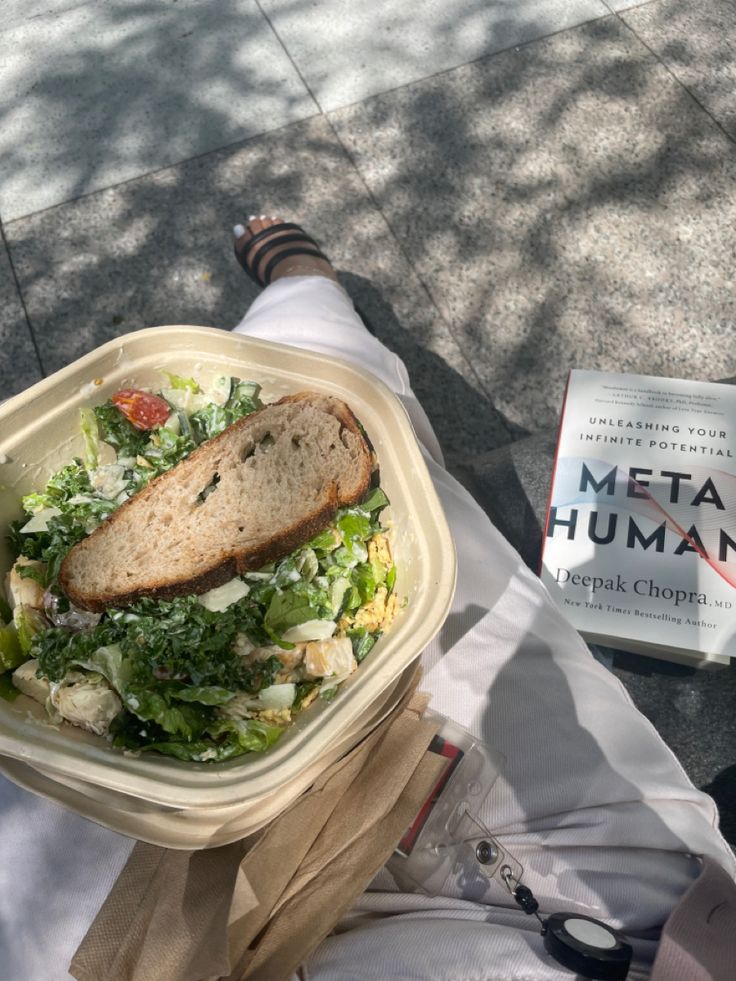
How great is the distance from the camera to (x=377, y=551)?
1082mm

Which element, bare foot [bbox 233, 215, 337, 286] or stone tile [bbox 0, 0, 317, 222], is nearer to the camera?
bare foot [bbox 233, 215, 337, 286]

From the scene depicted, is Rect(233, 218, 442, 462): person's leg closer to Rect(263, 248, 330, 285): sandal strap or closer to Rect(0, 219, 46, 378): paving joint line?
Rect(263, 248, 330, 285): sandal strap

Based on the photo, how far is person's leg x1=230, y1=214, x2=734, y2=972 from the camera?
1.21 meters

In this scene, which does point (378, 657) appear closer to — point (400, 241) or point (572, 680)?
point (572, 680)

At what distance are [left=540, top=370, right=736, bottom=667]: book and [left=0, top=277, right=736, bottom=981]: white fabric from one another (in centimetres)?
22

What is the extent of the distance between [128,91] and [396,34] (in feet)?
3.23

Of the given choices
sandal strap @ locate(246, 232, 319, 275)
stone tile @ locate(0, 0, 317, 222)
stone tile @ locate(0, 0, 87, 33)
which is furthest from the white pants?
stone tile @ locate(0, 0, 87, 33)

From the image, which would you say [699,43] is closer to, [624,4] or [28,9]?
[624,4]

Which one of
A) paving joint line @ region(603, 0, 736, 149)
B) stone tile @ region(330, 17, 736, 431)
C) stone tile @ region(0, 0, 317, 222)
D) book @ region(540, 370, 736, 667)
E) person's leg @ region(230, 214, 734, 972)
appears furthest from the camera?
stone tile @ region(0, 0, 317, 222)

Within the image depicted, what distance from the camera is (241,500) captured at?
3.70ft

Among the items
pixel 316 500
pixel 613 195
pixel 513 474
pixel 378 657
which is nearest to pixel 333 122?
pixel 613 195

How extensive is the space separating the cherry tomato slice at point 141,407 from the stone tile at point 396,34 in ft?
6.26

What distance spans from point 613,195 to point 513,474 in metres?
1.10

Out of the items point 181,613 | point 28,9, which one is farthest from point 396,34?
point 181,613
